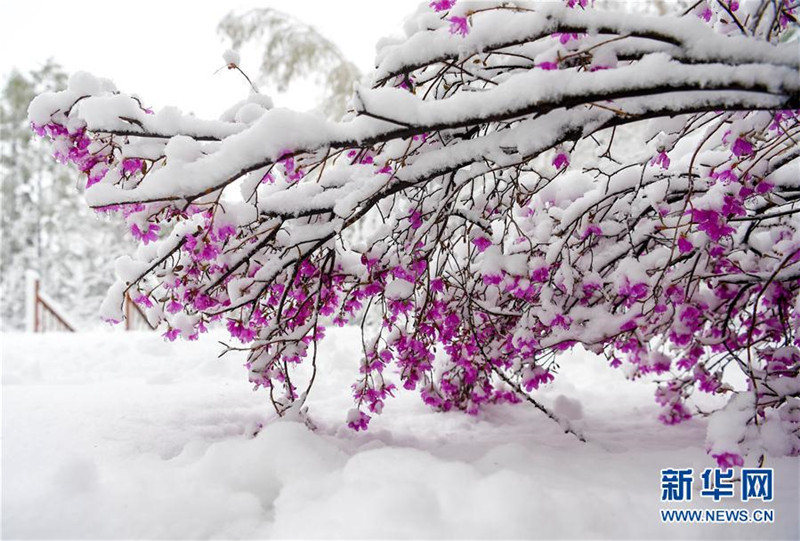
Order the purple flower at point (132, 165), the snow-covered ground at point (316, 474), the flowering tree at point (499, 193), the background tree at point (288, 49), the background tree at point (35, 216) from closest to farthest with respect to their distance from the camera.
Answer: the flowering tree at point (499, 193), the snow-covered ground at point (316, 474), the purple flower at point (132, 165), the background tree at point (288, 49), the background tree at point (35, 216)

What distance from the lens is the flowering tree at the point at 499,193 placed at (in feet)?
4.31

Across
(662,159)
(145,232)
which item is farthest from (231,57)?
(662,159)

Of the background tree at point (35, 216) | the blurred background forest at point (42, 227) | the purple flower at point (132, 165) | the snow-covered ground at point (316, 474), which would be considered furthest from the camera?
the background tree at point (35, 216)

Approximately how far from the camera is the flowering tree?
1314 mm

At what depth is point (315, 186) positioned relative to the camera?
189 cm

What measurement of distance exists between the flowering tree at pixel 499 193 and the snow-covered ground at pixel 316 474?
333mm

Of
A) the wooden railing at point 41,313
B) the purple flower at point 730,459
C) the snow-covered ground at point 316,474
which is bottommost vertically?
the snow-covered ground at point 316,474

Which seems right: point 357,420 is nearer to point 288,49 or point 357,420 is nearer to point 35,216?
point 288,49

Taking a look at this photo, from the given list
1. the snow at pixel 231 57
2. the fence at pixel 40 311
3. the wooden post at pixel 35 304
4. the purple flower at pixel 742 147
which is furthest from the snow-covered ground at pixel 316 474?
the wooden post at pixel 35 304

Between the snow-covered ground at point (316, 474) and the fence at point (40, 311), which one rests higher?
the fence at point (40, 311)

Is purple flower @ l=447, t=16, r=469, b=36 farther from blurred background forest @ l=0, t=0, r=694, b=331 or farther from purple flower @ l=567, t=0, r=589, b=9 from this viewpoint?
blurred background forest @ l=0, t=0, r=694, b=331

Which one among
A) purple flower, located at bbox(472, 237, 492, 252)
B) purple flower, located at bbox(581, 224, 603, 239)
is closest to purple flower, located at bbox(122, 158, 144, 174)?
purple flower, located at bbox(472, 237, 492, 252)

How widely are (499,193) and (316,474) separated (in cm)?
155

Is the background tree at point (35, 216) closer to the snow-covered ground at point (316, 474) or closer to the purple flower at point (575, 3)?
the snow-covered ground at point (316, 474)
